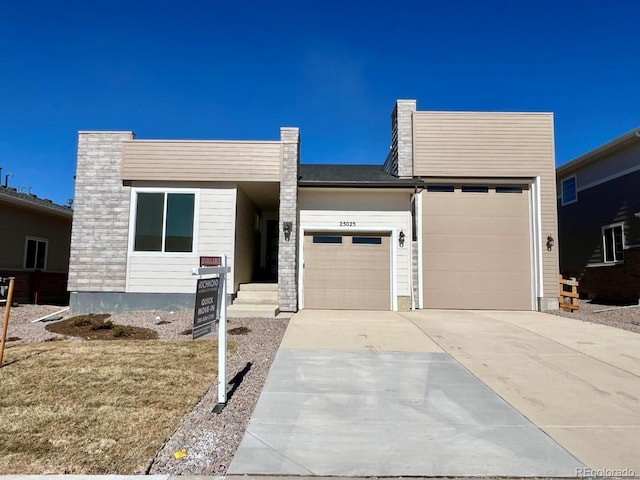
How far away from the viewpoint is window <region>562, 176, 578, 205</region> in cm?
1747

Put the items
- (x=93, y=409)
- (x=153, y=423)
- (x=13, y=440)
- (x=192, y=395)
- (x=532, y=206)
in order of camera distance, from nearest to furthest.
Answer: (x=13, y=440)
(x=153, y=423)
(x=93, y=409)
(x=192, y=395)
(x=532, y=206)

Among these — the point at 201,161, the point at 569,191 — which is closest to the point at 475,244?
the point at 201,161

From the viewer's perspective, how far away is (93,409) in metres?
4.01

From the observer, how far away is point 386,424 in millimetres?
3807

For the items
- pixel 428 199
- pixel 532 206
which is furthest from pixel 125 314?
pixel 532 206

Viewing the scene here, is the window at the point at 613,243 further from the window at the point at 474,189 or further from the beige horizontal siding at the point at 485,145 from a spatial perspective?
the window at the point at 474,189

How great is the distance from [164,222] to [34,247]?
773 centimetres

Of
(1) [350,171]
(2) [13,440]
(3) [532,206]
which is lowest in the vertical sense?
(2) [13,440]

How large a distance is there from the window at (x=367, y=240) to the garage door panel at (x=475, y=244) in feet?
4.97

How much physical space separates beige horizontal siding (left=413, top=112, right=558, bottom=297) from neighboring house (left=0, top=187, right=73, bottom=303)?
539 inches

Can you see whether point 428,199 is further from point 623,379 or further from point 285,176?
point 623,379

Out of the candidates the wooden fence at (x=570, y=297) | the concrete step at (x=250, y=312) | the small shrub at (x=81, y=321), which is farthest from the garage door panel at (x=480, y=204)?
the small shrub at (x=81, y=321)

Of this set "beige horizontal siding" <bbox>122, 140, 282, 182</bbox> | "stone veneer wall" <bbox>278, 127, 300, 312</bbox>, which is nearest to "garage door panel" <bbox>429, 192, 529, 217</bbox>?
"stone veneer wall" <bbox>278, 127, 300, 312</bbox>

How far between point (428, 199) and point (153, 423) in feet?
33.8
